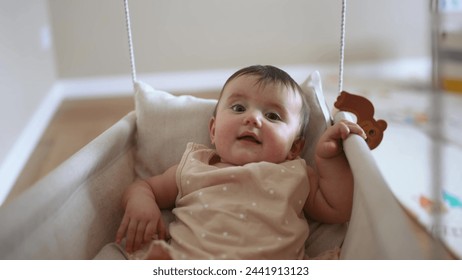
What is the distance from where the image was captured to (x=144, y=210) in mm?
891

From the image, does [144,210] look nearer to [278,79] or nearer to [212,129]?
[212,129]

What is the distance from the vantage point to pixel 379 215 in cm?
66

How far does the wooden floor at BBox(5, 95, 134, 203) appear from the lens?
80.8 inches

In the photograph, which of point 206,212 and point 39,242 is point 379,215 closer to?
point 206,212

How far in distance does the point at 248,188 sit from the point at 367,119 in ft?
0.88

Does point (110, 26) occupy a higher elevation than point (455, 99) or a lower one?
higher

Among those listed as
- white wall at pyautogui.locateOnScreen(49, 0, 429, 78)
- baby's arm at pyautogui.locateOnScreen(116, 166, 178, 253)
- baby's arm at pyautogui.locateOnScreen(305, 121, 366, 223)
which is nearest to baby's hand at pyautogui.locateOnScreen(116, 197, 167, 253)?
baby's arm at pyautogui.locateOnScreen(116, 166, 178, 253)

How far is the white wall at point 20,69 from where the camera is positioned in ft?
6.54

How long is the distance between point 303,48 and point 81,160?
97.4 inches

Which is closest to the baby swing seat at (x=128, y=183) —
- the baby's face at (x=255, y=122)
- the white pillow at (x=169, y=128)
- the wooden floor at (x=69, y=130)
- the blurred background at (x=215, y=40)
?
the white pillow at (x=169, y=128)

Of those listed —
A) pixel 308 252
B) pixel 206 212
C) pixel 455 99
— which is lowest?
pixel 455 99

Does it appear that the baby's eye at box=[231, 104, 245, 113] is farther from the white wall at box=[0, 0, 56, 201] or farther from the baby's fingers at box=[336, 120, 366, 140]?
the white wall at box=[0, 0, 56, 201]
